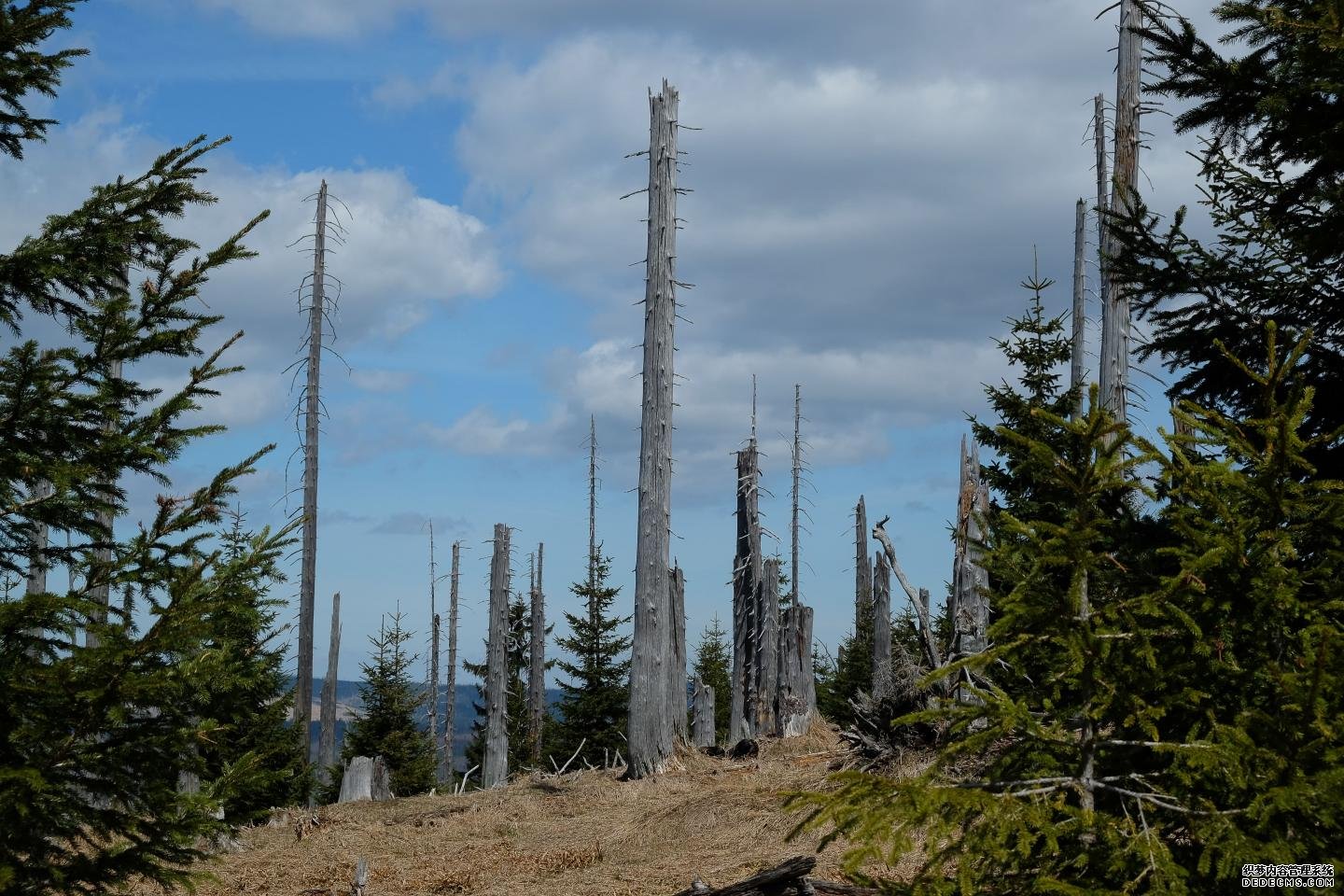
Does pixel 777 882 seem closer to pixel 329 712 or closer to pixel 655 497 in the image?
pixel 655 497

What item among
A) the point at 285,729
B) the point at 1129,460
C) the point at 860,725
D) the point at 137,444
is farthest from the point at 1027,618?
the point at 285,729

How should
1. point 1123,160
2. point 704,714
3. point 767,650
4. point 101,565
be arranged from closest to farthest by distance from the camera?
point 101,565, point 1123,160, point 704,714, point 767,650

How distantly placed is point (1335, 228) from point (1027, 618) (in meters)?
4.08

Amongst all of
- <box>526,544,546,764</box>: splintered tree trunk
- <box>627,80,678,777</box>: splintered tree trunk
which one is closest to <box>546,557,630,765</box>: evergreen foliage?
<box>526,544,546,764</box>: splintered tree trunk

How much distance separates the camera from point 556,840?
10.4 metres

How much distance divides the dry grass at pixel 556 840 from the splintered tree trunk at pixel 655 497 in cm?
81

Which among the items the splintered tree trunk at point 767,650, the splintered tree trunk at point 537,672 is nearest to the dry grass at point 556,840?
the splintered tree trunk at point 767,650

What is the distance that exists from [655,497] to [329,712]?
52.7 ft

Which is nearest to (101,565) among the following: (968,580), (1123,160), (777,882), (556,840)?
(777,882)

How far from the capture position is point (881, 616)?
76.8ft

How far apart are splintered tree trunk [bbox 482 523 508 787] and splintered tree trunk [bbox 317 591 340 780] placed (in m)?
3.99

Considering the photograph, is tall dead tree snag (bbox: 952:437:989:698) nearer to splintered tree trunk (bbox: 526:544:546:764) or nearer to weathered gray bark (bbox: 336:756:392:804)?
weathered gray bark (bbox: 336:756:392:804)

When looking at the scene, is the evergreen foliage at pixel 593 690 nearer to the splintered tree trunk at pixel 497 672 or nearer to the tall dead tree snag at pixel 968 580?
the splintered tree trunk at pixel 497 672

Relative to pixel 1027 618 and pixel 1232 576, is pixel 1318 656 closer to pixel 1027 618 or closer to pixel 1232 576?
pixel 1232 576
